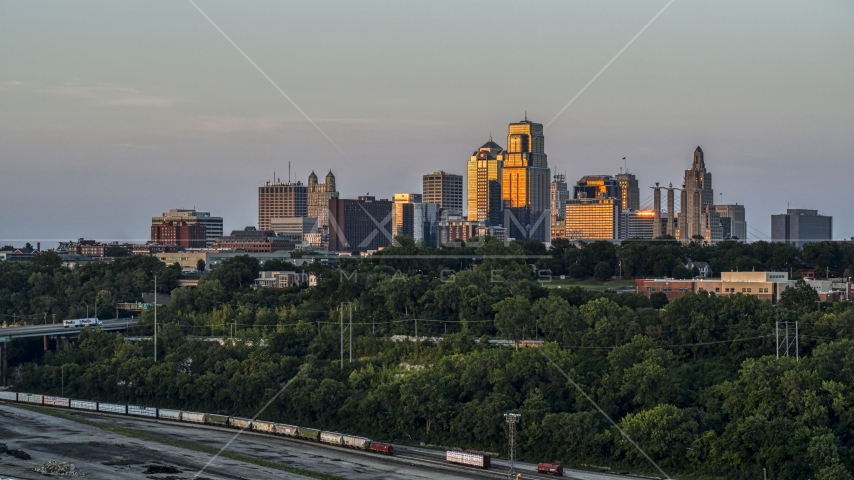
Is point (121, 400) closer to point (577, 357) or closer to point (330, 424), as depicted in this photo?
point (330, 424)

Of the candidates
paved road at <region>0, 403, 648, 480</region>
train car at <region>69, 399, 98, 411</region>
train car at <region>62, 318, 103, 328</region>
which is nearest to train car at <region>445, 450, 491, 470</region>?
paved road at <region>0, 403, 648, 480</region>

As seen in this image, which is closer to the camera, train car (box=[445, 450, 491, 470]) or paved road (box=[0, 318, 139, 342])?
train car (box=[445, 450, 491, 470])

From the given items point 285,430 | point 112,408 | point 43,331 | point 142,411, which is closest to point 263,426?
point 285,430

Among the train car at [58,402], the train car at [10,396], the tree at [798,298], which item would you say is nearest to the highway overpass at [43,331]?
the train car at [10,396]

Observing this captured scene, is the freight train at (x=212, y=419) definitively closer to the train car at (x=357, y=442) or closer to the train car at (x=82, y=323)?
the train car at (x=357, y=442)

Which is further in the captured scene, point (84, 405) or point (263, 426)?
point (84, 405)

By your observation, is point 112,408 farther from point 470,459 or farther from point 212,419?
point 470,459

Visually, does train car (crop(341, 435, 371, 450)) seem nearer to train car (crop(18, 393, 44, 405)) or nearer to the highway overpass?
train car (crop(18, 393, 44, 405))

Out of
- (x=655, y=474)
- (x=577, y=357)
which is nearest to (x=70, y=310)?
(x=577, y=357)
